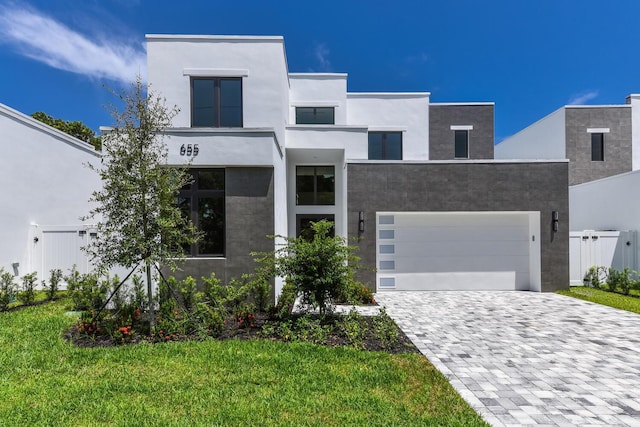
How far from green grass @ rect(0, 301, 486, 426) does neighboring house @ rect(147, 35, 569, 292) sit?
3.00 meters

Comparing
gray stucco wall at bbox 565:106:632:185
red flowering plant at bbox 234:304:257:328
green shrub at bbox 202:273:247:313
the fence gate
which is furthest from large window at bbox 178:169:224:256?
gray stucco wall at bbox 565:106:632:185

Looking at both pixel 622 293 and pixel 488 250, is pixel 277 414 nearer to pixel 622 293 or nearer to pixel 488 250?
pixel 488 250

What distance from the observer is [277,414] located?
331 centimetres

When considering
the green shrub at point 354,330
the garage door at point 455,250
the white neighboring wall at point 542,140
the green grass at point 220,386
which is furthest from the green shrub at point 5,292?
the white neighboring wall at point 542,140

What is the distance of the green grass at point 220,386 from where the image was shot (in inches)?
A: 129

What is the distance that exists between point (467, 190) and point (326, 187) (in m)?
5.40

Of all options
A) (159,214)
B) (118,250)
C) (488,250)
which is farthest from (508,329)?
(118,250)

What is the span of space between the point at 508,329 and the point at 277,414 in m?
5.49

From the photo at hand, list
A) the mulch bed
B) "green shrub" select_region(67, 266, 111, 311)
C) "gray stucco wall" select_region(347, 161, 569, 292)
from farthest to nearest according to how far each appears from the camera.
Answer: "gray stucco wall" select_region(347, 161, 569, 292), "green shrub" select_region(67, 266, 111, 311), the mulch bed

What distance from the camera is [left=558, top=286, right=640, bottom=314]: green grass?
8243 mm

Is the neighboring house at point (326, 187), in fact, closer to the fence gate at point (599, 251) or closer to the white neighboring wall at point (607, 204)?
the fence gate at point (599, 251)

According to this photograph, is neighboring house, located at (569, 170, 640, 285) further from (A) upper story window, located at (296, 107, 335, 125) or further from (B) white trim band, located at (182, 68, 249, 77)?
(B) white trim band, located at (182, 68, 249, 77)

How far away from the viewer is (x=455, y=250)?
10695 mm

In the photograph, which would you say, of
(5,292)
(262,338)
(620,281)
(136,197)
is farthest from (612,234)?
(5,292)
